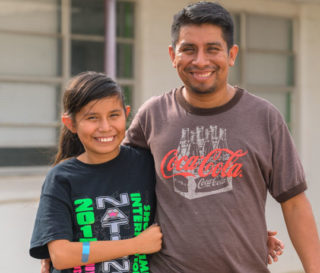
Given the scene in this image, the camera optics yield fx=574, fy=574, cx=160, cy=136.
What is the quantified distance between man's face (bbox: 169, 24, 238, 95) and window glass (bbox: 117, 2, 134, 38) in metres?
2.83

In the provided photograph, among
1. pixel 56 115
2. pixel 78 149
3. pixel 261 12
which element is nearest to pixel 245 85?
pixel 261 12

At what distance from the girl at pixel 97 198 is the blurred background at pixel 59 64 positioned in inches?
78.0

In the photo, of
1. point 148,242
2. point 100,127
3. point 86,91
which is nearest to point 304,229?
point 148,242

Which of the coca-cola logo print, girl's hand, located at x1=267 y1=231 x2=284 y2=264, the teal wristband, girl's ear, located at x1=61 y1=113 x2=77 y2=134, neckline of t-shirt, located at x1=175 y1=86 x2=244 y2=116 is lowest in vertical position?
girl's hand, located at x1=267 y1=231 x2=284 y2=264

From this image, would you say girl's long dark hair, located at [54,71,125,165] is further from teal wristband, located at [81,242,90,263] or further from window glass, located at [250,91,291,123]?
window glass, located at [250,91,291,123]

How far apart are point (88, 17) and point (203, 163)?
116 inches

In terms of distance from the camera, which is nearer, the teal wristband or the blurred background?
the teal wristband

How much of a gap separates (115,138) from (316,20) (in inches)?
160

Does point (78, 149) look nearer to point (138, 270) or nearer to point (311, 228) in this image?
point (138, 270)

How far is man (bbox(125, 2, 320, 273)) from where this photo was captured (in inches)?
79.7

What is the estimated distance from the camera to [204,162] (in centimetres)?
205

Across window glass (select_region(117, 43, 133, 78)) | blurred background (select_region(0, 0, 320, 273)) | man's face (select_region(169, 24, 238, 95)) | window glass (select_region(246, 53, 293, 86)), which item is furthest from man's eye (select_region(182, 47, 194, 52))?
window glass (select_region(246, 53, 293, 86))

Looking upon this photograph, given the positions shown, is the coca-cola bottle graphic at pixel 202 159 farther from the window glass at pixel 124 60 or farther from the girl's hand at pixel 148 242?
the window glass at pixel 124 60

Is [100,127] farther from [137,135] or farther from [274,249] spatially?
[274,249]
